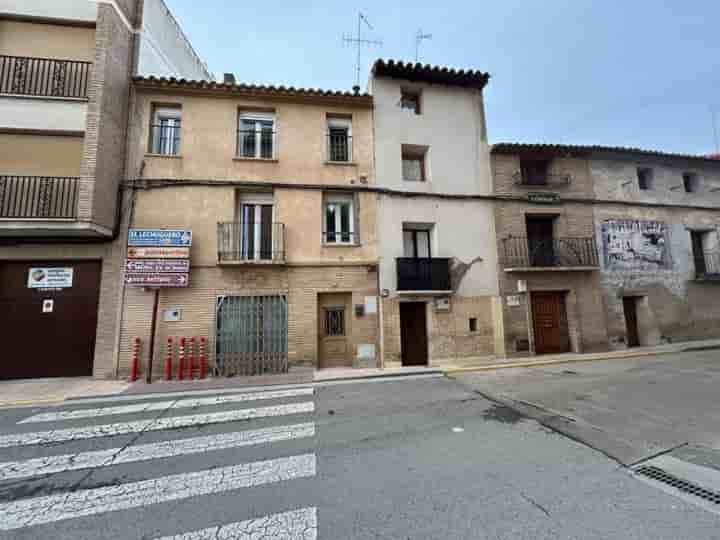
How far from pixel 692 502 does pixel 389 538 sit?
113 inches

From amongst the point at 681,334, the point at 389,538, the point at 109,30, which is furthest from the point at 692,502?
the point at 109,30

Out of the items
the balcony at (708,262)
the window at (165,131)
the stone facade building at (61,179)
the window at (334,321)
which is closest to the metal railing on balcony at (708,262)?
the balcony at (708,262)

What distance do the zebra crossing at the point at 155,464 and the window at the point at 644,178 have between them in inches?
632

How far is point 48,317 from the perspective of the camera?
25.9 ft

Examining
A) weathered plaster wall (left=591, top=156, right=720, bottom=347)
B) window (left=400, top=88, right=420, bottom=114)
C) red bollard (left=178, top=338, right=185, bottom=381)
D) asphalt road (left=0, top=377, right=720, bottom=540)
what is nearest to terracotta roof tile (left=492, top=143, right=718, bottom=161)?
weathered plaster wall (left=591, top=156, right=720, bottom=347)

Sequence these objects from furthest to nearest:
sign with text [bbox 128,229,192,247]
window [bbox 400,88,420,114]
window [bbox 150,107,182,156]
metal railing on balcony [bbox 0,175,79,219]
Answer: window [bbox 400,88,420,114] < window [bbox 150,107,182,156] < sign with text [bbox 128,229,192,247] < metal railing on balcony [bbox 0,175,79,219]

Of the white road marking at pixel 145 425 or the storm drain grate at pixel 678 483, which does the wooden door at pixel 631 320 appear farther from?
the white road marking at pixel 145 425

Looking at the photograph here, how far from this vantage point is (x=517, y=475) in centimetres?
313

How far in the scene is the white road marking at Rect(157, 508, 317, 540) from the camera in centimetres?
231

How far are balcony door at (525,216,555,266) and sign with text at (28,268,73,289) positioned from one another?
14609 millimetres

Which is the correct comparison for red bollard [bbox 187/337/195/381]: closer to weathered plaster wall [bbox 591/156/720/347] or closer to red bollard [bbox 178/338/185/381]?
red bollard [bbox 178/338/185/381]

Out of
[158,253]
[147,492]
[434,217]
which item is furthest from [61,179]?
[434,217]

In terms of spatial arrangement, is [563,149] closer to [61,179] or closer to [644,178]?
[644,178]

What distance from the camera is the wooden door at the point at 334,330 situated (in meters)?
8.98
